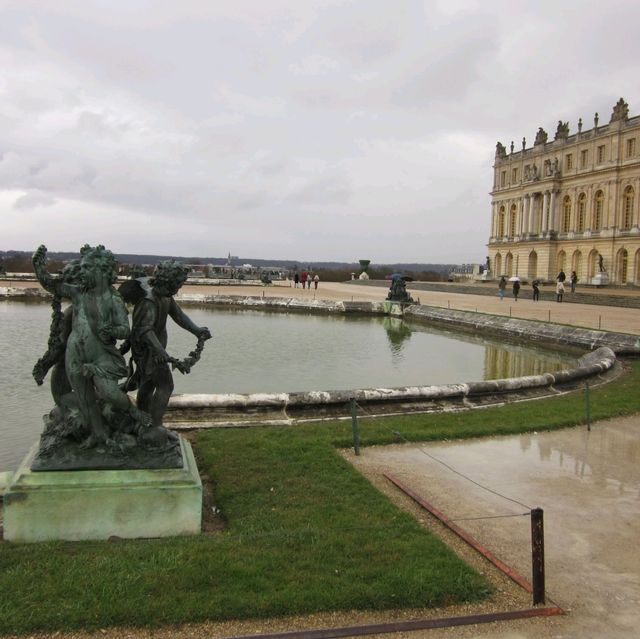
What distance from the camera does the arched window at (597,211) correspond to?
54.8 metres

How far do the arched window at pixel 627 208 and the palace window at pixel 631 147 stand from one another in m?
2.73

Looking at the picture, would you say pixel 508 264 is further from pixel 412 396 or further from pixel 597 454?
pixel 597 454

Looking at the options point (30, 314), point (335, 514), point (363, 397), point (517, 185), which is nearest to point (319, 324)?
point (30, 314)

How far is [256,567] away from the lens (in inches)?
159

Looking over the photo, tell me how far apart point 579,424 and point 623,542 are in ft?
13.5

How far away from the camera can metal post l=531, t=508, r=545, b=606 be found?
3.80m

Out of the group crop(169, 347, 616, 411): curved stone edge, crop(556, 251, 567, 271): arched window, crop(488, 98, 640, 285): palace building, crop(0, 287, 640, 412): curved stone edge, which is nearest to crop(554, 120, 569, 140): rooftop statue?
crop(488, 98, 640, 285): palace building

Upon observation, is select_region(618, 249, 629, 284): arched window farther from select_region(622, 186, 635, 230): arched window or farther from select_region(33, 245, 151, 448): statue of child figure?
select_region(33, 245, 151, 448): statue of child figure

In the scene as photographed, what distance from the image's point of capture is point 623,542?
484cm

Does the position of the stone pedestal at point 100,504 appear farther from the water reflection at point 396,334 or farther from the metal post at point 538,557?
the water reflection at point 396,334

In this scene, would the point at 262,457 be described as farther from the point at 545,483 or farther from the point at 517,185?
the point at 517,185

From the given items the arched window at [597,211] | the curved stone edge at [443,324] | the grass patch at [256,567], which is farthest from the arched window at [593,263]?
the grass patch at [256,567]

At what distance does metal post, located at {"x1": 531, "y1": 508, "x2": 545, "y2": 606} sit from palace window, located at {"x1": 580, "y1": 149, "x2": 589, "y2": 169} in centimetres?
5934

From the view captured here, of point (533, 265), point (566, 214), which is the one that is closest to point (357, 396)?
point (566, 214)
